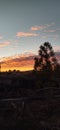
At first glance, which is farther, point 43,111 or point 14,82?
point 14,82

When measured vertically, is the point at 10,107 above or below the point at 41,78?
below

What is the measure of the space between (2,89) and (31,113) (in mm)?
16159

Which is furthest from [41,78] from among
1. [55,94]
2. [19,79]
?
[55,94]

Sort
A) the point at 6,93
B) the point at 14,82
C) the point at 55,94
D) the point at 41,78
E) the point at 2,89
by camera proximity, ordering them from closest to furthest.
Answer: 1. the point at 55,94
2. the point at 6,93
3. the point at 2,89
4. the point at 14,82
5. the point at 41,78

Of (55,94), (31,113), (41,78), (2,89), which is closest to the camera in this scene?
(31,113)

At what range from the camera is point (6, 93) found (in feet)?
164

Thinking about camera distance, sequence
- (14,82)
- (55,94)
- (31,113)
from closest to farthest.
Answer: (31,113) < (55,94) < (14,82)

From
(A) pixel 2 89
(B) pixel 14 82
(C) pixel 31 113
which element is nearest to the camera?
(C) pixel 31 113

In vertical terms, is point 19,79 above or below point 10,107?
above


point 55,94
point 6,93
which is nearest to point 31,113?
point 55,94

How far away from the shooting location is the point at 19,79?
59.2m

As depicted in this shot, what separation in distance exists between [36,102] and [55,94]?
614 cm

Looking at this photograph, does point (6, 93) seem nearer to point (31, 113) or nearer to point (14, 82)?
point (14, 82)

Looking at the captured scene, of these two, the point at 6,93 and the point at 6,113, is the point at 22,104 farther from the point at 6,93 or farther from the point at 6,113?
the point at 6,93
